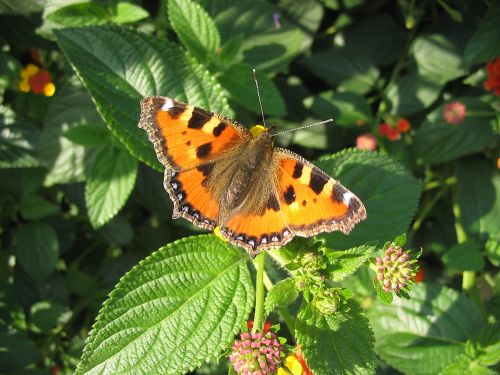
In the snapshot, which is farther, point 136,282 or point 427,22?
point 427,22

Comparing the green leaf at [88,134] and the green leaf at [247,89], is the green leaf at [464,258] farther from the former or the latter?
the green leaf at [88,134]

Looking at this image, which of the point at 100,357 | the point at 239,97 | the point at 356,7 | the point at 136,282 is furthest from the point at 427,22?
the point at 100,357

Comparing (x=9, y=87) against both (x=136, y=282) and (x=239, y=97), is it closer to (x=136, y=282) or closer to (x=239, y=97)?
(x=239, y=97)

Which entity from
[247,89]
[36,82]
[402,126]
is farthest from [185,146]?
[402,126]

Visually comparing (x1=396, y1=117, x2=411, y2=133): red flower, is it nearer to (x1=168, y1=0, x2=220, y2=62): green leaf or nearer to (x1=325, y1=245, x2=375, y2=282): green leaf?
(x1=168, y1=0, x2=220, y2=62): green leaf

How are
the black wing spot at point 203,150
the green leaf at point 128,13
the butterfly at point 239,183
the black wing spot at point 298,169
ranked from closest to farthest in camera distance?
the butterfly at point 239,183 < the black wing spot at point 298,169 < the black wing spot at point 203,150 < the green leaf at point 128,13

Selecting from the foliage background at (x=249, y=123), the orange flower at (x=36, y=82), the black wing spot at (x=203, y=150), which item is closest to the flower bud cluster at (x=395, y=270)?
the foliage background at (x=249, y=123)
